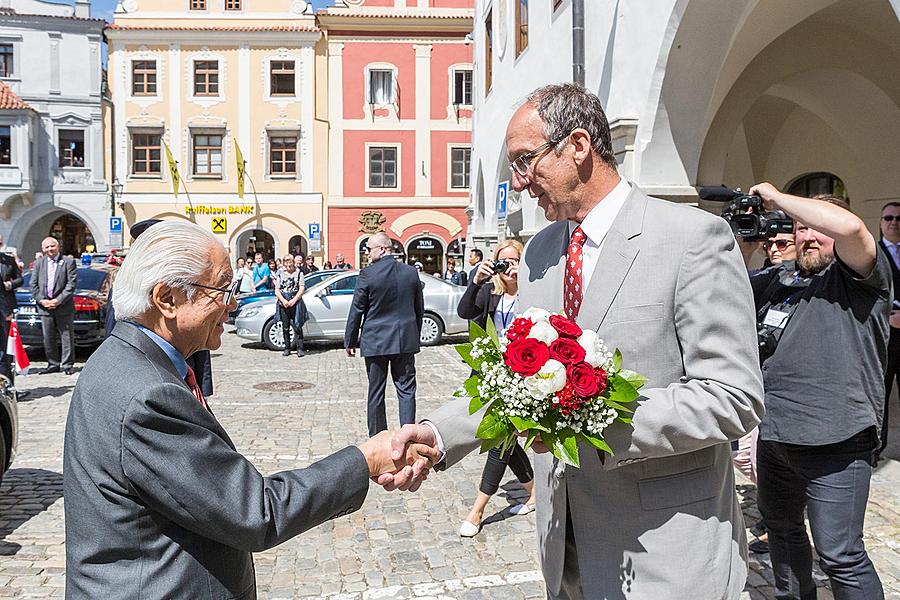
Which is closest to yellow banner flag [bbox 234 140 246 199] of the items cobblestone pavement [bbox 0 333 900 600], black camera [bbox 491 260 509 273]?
cobblestone pavement [bbox 0 333 900 600]

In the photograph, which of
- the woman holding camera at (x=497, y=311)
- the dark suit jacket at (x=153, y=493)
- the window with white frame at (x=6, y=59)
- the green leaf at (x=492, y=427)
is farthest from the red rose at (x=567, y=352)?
the window with white frame at (x=6, y=59)

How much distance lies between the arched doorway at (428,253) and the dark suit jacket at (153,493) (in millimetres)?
33282

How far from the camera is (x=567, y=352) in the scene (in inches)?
77.0

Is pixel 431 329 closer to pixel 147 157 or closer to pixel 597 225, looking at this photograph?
pixel 597 225

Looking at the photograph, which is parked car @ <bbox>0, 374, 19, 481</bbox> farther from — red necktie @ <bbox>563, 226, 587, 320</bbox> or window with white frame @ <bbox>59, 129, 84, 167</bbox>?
window with white frame @ <bbox>59, 129, 84, 167</bbox>

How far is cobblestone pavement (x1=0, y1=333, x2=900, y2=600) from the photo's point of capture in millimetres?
4391

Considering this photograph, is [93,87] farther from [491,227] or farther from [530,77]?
[530,77]

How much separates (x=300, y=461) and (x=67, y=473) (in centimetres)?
522

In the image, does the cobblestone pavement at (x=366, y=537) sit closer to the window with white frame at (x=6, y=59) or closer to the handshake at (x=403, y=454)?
the handshake at (x=403, y=454)

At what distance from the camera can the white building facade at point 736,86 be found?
8.33 m

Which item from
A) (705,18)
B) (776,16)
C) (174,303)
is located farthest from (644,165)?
(174,303)

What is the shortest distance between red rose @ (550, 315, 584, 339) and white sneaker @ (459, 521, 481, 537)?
347 centimetres

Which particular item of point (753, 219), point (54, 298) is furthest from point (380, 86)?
point (753, 219)

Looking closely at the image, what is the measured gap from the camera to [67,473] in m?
1.97
